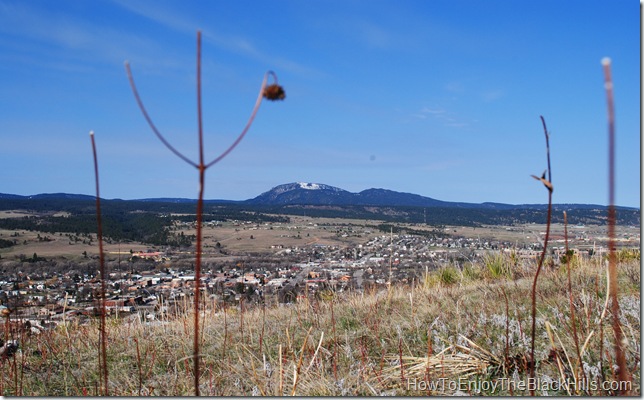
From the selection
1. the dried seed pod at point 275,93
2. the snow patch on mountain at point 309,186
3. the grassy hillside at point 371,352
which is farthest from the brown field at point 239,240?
the snow patch on mountain at point 309,186

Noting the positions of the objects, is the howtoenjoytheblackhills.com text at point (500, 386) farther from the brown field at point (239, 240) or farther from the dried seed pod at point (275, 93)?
the brown field at point (239, 240)

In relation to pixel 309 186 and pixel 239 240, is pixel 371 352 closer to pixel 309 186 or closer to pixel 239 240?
pixel 239 240

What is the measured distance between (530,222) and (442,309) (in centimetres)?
3388

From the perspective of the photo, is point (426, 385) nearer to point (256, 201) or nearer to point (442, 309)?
point (442, 309)

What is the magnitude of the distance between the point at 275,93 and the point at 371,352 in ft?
9.73

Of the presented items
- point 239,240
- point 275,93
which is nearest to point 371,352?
point 275,93

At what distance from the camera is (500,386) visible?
2.64 metres

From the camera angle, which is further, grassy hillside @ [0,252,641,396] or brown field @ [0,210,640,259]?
brown field @ [0,210,640,259]

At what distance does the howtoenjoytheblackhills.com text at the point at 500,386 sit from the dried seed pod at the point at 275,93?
6.82ft

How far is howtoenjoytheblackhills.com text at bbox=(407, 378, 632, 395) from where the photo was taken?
2286mm

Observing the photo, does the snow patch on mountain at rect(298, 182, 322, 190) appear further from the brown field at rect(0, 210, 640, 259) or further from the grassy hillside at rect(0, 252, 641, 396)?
the grassy hillside at rect(0, 252, 641, 396)

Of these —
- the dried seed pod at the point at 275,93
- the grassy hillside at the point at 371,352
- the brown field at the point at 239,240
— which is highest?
the dried seed pod at the point at 275,93

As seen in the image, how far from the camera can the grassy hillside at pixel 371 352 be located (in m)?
2.60

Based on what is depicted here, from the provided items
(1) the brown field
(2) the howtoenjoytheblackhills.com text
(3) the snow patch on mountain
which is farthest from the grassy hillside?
(3) the snow patch on mountain
